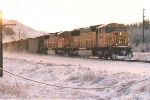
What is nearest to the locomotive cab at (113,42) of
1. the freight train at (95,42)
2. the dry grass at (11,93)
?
the freight train at (95,42)

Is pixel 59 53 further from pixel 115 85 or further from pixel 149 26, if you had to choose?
pixel 149 26

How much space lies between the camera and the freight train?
25373mm

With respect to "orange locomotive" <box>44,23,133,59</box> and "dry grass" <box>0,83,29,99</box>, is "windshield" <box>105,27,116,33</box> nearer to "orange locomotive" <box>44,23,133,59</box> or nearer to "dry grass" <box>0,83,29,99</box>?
"orange locomotive" <box>44,23,133,59</box>

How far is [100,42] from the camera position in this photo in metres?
27.6

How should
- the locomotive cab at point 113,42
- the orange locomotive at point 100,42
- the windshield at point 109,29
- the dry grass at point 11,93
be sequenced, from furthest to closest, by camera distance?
the windshield at point 109,29 → the orange locomotive at point 100,42 → the locomotive cab at point 113,42 → the dry grass at point 11,93

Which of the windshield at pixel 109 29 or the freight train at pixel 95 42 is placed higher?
the windshield at pixel 109 29

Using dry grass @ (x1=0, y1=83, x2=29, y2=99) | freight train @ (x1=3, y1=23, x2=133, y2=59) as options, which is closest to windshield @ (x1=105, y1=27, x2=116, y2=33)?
freight train @ (x1=3, y1=23, x2=133, y2=59)

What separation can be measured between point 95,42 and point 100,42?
1.54 metres

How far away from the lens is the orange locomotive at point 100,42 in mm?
25328

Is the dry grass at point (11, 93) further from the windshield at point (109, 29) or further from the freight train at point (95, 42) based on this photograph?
the windshield at point (109, 29)

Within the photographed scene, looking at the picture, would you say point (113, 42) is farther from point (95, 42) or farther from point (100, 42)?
point (95, 42)

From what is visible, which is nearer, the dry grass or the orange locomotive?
the dry grass

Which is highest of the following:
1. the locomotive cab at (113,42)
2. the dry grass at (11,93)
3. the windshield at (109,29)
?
the windshield at (109,29)

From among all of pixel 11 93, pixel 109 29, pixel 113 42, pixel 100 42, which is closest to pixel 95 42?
pixel 100 42
